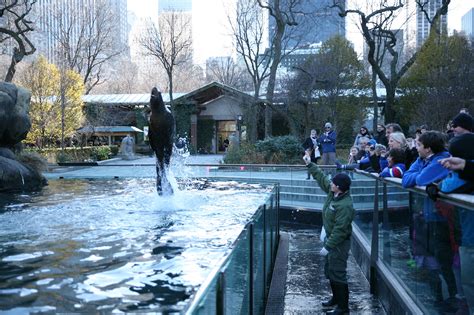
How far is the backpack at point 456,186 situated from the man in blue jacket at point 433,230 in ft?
0.55

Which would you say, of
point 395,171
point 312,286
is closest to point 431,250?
point 395,171

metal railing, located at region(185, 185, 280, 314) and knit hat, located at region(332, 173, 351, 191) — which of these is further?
knit hat, located at region(332, 173, 351, 191)

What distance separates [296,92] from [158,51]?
17170mm

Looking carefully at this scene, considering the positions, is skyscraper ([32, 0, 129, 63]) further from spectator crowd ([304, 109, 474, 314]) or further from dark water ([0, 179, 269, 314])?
spectator crowd ([304, 109, 474, 314])

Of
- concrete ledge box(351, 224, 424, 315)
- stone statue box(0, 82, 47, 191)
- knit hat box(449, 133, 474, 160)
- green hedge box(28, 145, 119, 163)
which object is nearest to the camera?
knit hat box(449, 133, 474, 160)

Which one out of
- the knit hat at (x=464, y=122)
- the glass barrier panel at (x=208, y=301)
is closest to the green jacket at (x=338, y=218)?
the knit hat at (x=464, y=122)

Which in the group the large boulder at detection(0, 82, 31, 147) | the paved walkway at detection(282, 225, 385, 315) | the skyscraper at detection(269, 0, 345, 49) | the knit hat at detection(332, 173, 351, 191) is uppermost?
the skyscraper at detection(269, 0, 345, 49)

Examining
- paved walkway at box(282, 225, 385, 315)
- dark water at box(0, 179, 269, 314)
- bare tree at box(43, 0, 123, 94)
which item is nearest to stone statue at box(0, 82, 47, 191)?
dark water at box(0, 179, 269, 314)

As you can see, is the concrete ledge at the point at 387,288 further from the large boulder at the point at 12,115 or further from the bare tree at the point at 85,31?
the bare tree at the point at 85,31

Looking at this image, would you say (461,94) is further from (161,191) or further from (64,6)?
(64,6)

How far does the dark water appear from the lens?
462 cm

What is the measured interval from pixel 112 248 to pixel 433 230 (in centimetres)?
400

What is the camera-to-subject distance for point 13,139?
1725 cm

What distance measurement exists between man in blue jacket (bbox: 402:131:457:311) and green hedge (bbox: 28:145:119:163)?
89.0 ft
